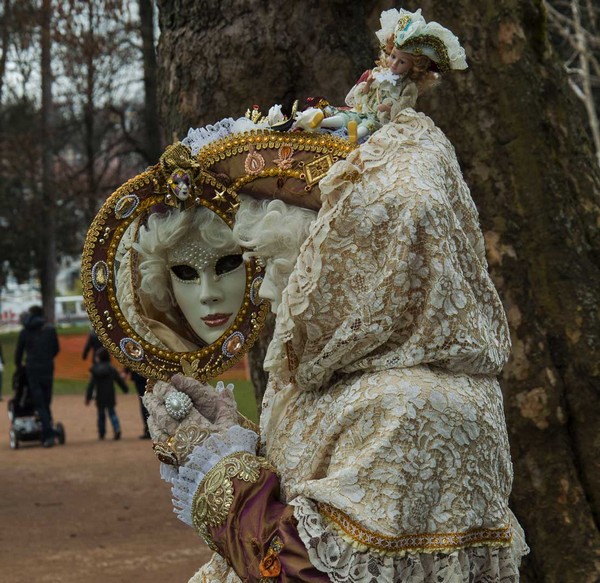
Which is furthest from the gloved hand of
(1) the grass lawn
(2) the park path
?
(2) the park path

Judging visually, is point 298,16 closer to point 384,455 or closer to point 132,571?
point 384,455

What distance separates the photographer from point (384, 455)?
2.10 metres

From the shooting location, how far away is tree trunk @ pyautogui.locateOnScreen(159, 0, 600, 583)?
4668 mm

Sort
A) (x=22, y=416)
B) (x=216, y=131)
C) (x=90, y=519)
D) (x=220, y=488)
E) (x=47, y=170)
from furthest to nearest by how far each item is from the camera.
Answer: (x=47, y=170) < (x=22, y=416) < (x=90, y=519) < (x=216, y=131) < (x=220, y=488)

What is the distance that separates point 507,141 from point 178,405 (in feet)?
9.03

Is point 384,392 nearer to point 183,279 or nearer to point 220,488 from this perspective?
point 220,488

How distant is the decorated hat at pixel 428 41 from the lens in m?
2.36

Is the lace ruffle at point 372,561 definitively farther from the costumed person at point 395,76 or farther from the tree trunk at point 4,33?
the tree trunk at point 4,33

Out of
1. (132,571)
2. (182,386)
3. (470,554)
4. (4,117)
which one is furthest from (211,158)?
(4,117)

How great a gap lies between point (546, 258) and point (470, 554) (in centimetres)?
275

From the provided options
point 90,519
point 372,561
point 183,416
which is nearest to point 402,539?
point 372,561

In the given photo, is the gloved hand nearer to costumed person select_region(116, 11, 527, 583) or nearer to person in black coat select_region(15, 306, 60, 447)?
costumed person select_region(116, 11, 527, 583)

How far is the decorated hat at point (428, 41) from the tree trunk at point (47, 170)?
1837 centimetres

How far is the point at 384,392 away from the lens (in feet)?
7.04
